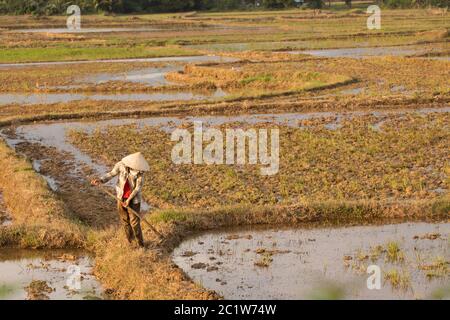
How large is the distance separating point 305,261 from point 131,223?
5.01ft

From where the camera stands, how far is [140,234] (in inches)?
266

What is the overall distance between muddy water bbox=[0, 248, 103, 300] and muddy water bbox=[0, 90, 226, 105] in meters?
10.7

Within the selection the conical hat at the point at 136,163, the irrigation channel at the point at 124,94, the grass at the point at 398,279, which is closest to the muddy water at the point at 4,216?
the conical hat at the point at 136,163

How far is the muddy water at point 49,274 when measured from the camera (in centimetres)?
608

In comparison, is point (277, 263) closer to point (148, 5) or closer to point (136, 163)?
point (136, 163)

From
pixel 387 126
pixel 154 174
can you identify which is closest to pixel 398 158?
pixel 387 126

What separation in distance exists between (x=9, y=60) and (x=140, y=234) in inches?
848

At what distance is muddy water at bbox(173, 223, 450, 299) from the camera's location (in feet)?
19.8

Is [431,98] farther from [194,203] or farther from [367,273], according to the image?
[367,273]

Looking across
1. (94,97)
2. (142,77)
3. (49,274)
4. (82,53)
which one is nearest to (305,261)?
(49,274)

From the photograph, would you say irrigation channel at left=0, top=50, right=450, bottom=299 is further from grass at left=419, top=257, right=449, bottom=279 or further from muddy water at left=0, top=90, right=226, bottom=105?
muddy water at left=0, top=90, right=226, bottom=105

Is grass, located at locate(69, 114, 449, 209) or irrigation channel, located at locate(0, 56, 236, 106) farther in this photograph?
irrigation channel, located at locate(0, 56, 236, 106)

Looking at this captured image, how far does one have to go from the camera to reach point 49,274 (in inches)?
261

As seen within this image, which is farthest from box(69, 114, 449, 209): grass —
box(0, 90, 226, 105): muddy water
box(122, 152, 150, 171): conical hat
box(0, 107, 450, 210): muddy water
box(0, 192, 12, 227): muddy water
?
box(0, 90, 226, 105): muddy water
